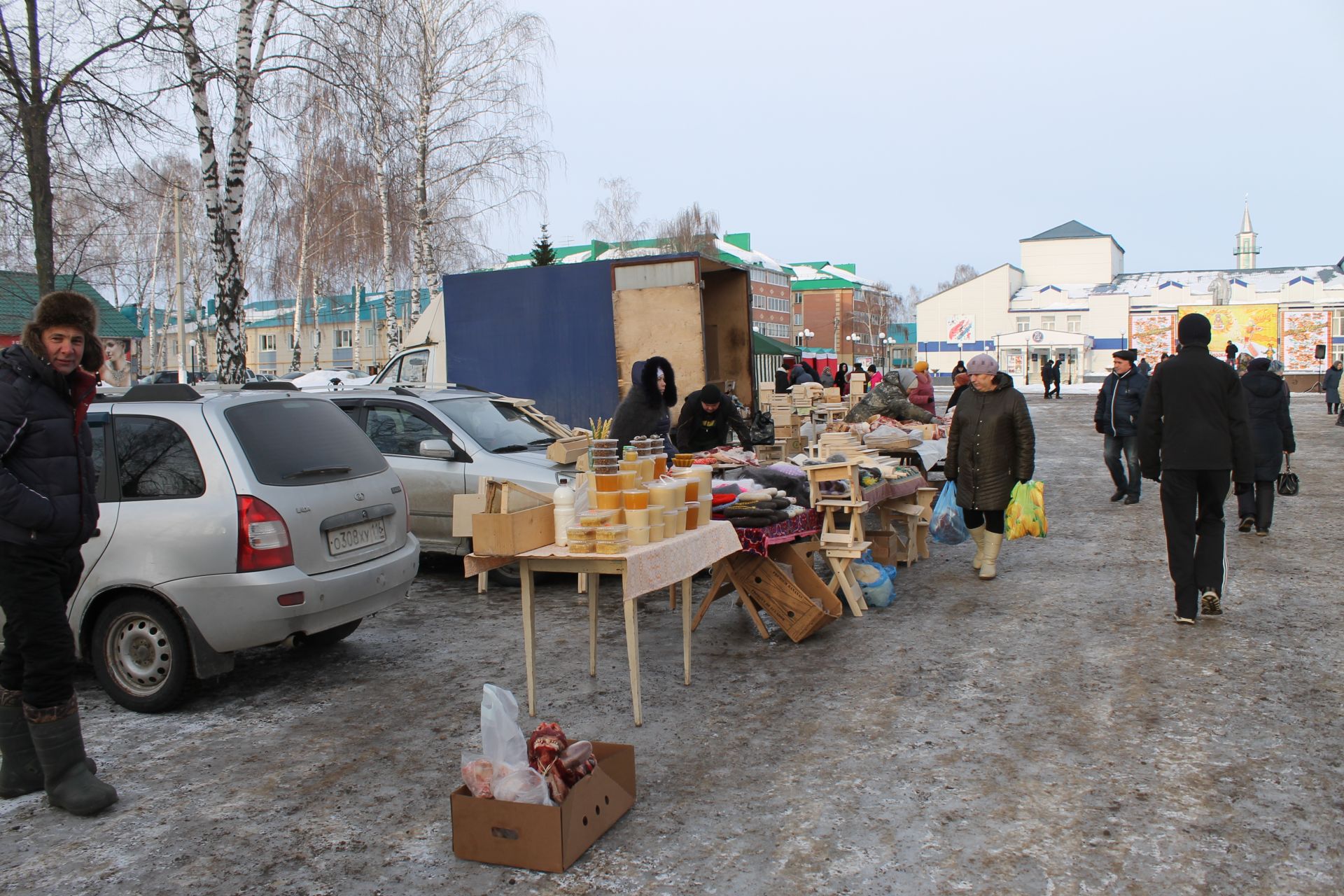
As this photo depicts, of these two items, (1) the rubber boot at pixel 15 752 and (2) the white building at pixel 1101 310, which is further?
(2) the white building at pixel 1101 310

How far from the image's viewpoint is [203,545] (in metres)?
5.12

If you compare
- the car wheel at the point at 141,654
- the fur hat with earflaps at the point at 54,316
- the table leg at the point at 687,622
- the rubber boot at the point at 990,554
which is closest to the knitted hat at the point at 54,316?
the fur hat with earflaps at the point at 54,316

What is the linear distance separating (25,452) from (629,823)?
2.75 meters

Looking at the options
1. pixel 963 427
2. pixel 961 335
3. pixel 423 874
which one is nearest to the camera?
pixel 423 874

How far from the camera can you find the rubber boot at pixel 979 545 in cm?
838

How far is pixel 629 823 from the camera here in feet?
12.7

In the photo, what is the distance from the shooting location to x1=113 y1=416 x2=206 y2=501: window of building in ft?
17.4

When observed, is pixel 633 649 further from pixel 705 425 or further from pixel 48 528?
pixel 705 425

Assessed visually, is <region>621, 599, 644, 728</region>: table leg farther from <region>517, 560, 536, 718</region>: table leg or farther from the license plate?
the license plate

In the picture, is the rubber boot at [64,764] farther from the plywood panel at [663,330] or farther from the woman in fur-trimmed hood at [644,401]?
the plywood panel at [663,330]

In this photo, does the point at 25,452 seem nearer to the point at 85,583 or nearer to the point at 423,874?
the point at 85,583

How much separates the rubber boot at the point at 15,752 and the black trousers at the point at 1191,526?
20.9ft

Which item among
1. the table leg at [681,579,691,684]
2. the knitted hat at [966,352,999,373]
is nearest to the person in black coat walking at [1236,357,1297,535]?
the knitted hat at [966,352,999,373]

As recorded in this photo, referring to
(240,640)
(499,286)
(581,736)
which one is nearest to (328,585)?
(240,640)
